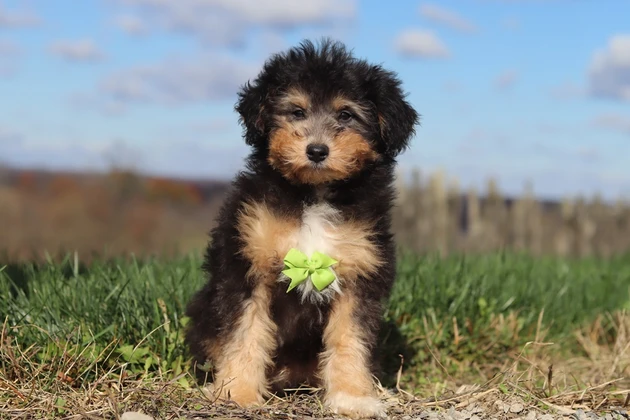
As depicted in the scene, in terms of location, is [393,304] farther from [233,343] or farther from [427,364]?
[233,343]

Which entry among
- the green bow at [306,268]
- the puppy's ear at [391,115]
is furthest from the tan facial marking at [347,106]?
the green bow at [306,268]

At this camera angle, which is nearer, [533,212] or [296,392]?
[296,392]

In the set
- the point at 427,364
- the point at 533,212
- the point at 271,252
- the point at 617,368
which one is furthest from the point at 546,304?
the point at 533,212

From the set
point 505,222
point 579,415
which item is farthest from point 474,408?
point 505,222

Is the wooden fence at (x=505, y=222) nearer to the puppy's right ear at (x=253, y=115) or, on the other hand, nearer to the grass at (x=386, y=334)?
the grass at (x=386, y=334)

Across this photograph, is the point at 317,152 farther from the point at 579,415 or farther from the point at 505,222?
the point at 505,222

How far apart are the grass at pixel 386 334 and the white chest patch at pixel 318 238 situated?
0.78 meters

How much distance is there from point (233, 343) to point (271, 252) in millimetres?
650

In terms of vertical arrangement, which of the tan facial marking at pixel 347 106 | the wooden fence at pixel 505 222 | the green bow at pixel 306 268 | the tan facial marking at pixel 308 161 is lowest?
the wooden fence at pixel 505 222

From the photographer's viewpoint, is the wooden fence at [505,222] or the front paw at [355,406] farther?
the wooden fence at [505,222]

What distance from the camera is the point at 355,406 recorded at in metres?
4.80

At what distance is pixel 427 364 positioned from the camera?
693 centimetres

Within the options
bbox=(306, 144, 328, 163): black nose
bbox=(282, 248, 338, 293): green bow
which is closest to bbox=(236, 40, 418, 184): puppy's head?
bbox=(306, 144, 328, 163): black nose

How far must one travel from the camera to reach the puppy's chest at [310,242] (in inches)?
195
